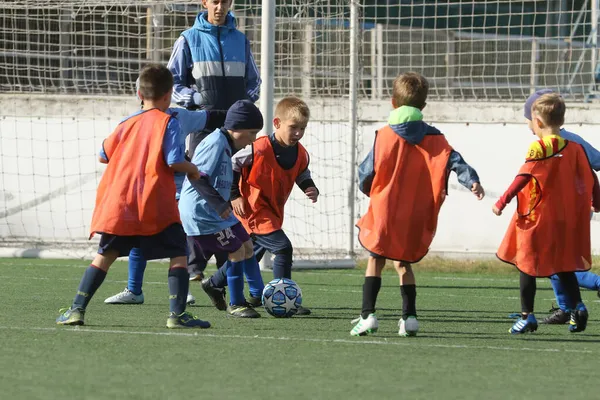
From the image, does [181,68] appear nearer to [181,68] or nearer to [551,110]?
[181,68]

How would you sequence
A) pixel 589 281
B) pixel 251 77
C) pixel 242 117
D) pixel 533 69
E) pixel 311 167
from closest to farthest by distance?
pixel 242 117 < pixel 589 281 < pixel 251 77 < pixel 311 167 < pixel 533 69

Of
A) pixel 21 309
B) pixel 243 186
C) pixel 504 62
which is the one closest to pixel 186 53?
A: pixel 243 186

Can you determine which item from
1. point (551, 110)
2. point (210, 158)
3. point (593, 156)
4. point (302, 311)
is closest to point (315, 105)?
point (302, 311)

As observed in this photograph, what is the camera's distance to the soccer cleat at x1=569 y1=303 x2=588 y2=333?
6.64 m

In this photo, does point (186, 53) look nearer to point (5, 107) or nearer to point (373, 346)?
point (373, 346)

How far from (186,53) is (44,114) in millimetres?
5106

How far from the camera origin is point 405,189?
6414 millimetres

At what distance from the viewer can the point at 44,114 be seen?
13.2 metres

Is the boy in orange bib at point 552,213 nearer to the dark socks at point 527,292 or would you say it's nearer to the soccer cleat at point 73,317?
the dark socks at point 527,292

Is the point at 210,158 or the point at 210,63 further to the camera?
the point at 210,63

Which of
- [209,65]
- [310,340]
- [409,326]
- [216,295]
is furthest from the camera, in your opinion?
[209,65]

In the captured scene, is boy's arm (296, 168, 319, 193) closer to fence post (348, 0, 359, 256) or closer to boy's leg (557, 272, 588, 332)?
boy's leg (557, 272, 588, 332)

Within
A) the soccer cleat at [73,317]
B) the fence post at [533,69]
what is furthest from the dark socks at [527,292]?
the fence post at [533,69]

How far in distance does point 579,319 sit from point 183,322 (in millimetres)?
2227
